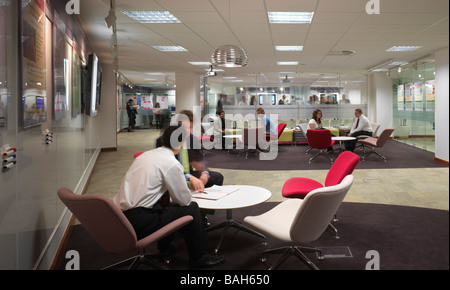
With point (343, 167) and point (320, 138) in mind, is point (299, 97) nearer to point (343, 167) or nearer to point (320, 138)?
point (320, 138)

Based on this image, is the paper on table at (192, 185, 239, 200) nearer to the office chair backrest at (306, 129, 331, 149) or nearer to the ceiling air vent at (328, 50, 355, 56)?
the office chair backrest at (306, 129, 331, 149)

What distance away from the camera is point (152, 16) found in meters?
6.04

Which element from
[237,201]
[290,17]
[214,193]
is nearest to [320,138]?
[290,17]

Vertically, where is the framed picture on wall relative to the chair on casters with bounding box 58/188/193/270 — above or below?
above

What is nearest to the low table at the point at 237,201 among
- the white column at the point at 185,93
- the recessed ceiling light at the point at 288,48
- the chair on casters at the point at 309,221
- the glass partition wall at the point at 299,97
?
the chair on casters at the point at 309,221

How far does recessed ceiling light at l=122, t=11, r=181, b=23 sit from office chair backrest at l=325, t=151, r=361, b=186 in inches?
143

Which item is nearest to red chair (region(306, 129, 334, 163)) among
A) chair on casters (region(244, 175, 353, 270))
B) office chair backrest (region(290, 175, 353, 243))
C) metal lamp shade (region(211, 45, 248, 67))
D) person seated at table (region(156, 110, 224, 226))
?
metal lamp shade (region(211, 45, 248, 67))

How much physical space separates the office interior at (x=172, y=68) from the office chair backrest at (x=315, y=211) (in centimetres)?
81

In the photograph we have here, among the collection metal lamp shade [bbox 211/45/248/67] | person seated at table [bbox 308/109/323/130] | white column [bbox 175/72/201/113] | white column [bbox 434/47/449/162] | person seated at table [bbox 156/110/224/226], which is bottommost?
person seated at table [bbox 156/110/224/226]

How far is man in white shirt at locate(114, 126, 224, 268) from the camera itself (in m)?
2.76

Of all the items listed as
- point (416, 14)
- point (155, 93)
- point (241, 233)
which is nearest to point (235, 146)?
point (416, 14)

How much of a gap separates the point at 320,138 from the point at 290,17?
3.95 meters

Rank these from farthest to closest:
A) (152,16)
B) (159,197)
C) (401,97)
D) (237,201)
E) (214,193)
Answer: (401,97)
(152,16)
(214,193)
(237,201)
(159,197)

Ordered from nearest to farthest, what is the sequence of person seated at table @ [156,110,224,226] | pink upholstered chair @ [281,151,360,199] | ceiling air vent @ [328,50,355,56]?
1. person seated at table @ [156,110,224,226]
2. pink upholstered chair @ [281,151,360,199]
3. ceiling air vent @ [328,50,355,56]
